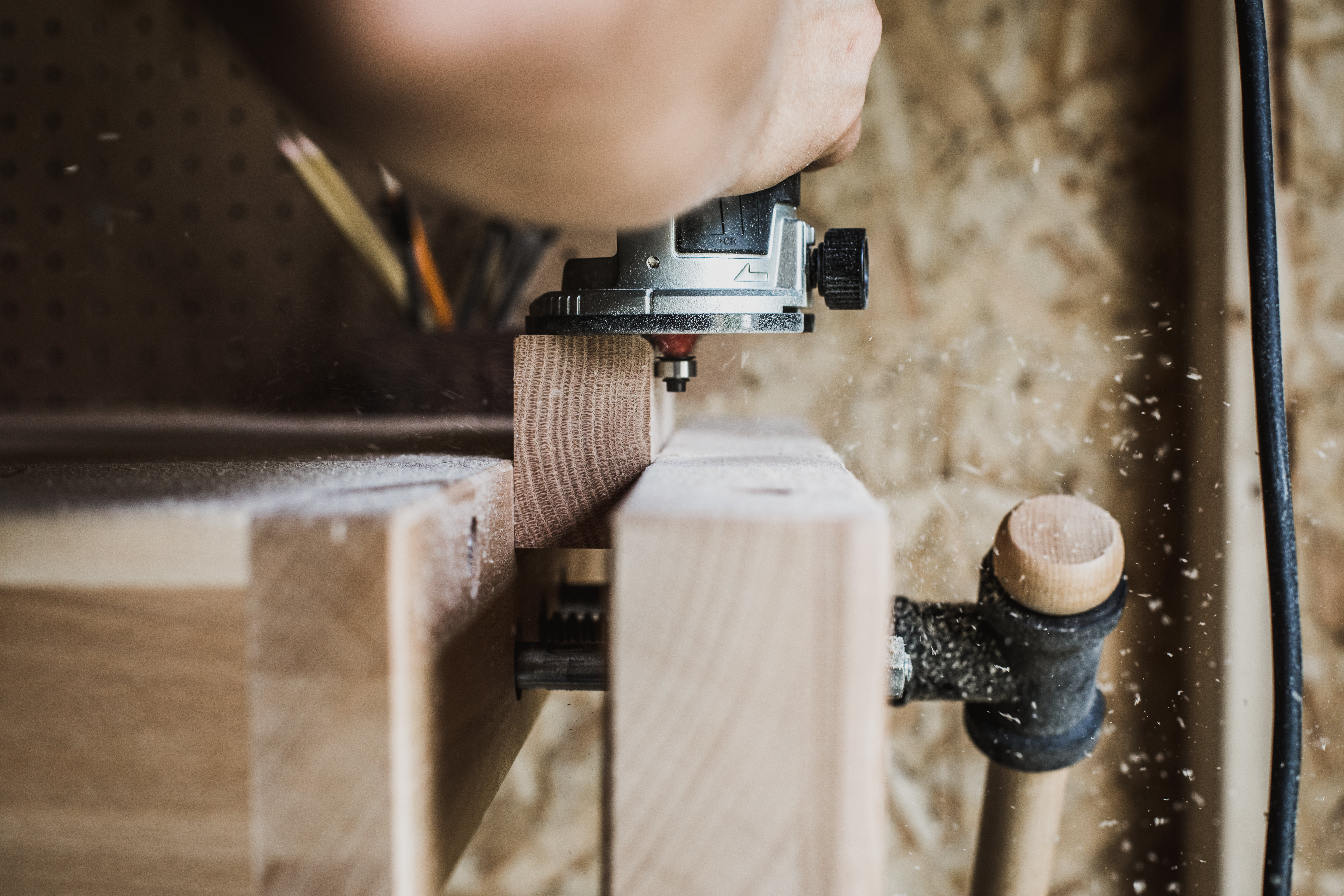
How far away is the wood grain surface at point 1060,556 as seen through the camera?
18.9 inches

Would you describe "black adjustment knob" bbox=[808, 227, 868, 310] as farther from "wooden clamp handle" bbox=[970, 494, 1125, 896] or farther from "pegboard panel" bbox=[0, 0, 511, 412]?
"pegboard panel" bbox=[0, 0, 511, 412]

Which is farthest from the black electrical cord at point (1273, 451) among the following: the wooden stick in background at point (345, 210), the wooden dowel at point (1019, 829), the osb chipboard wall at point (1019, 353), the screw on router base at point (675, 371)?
the wooden stick in background at point (345, 210)

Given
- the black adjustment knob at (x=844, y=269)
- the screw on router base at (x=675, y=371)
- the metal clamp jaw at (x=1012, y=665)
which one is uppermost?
the black adjustment knob at (x=844, y=269)

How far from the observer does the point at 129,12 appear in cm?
110

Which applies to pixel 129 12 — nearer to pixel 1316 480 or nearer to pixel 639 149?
pixel 639 149

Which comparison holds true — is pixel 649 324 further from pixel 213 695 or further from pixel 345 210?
pixel 345 210

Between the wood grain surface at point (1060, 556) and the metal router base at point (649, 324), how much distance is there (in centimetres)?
19

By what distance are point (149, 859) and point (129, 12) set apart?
124 centimetres

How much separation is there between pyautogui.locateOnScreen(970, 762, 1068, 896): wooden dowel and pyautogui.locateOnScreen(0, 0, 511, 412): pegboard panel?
2.99 ft

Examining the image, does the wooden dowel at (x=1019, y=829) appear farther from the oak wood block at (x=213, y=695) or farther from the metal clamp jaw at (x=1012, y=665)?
the oak wood block at (x=213, y=695)

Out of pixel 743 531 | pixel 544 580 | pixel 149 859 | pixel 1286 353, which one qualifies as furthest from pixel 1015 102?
pixel 149 859

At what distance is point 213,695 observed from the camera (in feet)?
0.96

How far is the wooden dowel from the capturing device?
1.95 ft

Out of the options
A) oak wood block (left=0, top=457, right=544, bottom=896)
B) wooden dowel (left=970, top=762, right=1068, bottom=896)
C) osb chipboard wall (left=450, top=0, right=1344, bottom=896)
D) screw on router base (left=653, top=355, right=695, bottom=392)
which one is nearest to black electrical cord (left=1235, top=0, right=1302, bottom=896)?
wooden dowel (left=970, top=762, right=1068, bottom=896)
